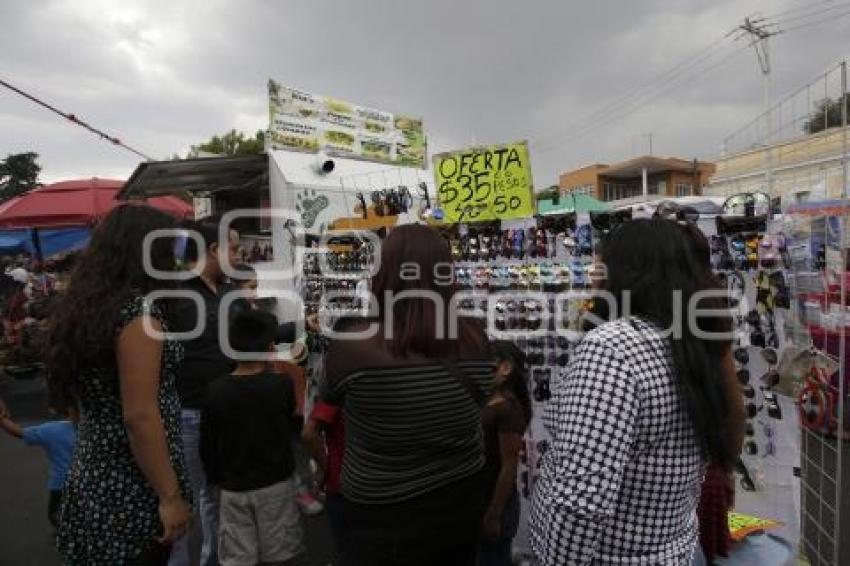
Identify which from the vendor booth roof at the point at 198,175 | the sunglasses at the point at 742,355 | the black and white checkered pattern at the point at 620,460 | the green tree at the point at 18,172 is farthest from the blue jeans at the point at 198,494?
the green tree at the point at 18,172

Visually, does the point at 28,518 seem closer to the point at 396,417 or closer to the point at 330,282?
the point at 330,282

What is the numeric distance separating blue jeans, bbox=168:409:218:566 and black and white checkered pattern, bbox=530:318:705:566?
2.06 metres

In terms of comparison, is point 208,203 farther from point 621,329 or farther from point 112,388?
point 621,329

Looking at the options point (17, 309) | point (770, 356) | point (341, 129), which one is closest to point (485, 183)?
point (770, 356)

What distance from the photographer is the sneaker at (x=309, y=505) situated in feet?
14.6

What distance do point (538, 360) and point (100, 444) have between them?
2.35 meters

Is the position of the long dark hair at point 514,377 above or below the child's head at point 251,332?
below

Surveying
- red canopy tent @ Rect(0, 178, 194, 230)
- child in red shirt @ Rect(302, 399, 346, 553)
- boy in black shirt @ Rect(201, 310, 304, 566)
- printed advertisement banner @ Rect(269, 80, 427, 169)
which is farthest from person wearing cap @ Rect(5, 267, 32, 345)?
child in red shirt @ Rect(302, 399, 346, 553)

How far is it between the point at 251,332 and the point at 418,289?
1349 mm

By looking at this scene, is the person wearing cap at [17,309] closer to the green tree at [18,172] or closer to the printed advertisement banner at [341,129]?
the printed advertisement banner at [341,129]

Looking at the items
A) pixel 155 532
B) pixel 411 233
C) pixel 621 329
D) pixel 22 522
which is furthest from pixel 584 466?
pixel 22 522

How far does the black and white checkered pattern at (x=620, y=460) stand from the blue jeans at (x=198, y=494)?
2.06 m

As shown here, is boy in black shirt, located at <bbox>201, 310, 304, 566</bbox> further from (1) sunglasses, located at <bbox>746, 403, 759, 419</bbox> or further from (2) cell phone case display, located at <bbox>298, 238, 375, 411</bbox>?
(1) sunglasses, located at <bbox>746, 403, 759, 419</bbox>

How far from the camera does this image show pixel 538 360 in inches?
137
